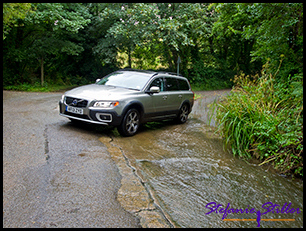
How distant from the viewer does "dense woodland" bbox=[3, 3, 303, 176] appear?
6.21 m

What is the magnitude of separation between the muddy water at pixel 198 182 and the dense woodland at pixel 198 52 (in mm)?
697

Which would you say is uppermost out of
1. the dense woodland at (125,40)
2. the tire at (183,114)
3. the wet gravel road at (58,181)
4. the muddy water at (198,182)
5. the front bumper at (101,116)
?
the dense woodland at (125,40)

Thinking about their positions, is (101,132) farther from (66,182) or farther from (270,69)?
(270,69)

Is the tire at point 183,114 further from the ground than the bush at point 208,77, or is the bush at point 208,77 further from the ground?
the bush at point 208,77

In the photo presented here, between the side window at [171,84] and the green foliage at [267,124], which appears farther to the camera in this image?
the side window at [171,84]

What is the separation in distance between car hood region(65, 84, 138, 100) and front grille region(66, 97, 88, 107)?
0.09m

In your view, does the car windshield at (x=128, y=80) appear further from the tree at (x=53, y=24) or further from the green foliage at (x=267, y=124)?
the tree at (x=53, y=24)

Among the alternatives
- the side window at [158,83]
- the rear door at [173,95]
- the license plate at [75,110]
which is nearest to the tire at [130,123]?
the license plate at [75,110]

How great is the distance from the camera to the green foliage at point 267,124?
17.6ft

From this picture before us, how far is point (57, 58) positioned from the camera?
22406 mm

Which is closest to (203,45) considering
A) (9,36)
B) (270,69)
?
(9,36)

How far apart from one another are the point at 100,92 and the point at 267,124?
4.12 metres

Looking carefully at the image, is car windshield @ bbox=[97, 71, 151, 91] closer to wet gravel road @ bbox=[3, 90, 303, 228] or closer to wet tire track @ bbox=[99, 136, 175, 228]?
wet gravel road @ bbox=[3, 90, 303, 228]

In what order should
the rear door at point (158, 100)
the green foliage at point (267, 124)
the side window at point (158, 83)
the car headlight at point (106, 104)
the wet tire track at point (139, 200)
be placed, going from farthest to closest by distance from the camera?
the side window at point (158, 83) < the rear door at point (158, 100) < the car headlight at point (106, 104) < the green foliage at point (267, 124) < the wet tire track at point (139, 200)
